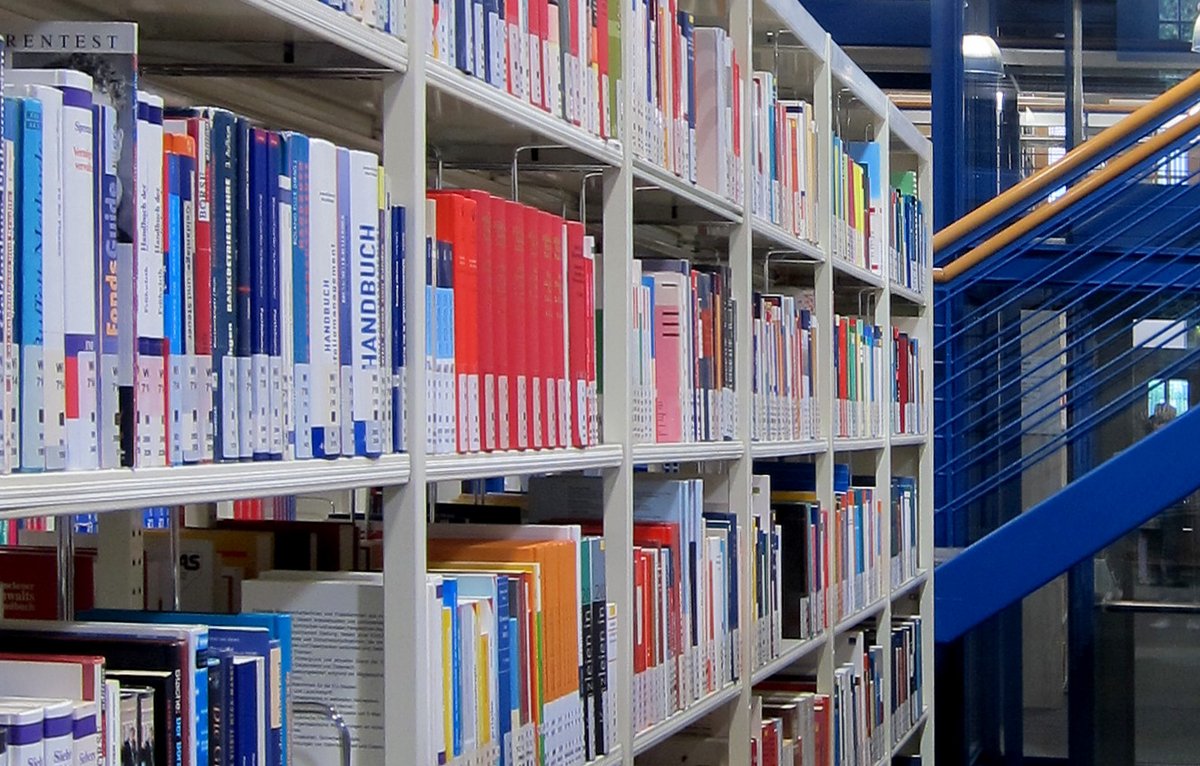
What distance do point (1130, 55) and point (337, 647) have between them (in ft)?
17.0

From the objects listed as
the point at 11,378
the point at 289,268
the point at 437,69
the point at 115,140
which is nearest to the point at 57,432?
the point at 11,378

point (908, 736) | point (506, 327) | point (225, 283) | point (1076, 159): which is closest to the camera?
point (225, 283)

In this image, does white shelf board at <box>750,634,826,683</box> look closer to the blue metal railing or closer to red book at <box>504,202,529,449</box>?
red book at <box>504,202,529,449</box>

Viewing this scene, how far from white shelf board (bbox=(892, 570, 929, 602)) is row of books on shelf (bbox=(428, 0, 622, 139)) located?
2.58 metres

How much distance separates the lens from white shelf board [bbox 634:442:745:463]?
8.06 feet

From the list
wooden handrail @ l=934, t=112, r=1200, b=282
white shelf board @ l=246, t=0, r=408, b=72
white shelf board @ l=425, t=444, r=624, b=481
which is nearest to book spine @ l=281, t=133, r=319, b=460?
white shelf board @ l=246, t=0, r=408, b=72

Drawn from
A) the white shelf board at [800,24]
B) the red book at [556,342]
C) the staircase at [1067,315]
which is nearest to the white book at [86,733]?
the red book at [556,342]

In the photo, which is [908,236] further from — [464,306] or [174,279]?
[174,279]

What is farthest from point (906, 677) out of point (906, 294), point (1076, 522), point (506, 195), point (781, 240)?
point (506, 195)

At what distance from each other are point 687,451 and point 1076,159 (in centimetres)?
319

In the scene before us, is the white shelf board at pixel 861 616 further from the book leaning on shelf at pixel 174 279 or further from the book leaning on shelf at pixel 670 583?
the book leaning on shelf at pixel 174 279

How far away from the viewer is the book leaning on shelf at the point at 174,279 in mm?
1103

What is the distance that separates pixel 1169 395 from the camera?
5793 millimetres

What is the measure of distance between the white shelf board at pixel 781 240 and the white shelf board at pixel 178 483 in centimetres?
161
